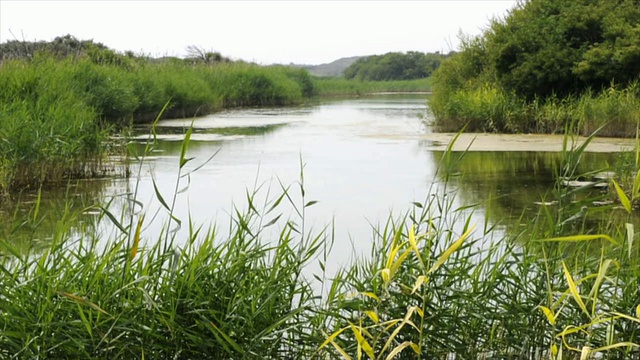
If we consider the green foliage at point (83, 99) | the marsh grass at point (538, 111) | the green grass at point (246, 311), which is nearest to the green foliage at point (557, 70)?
the marsh grass at point (538, 111)

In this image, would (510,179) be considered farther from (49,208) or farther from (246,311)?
(246,311)

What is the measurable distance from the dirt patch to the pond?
0.71ft

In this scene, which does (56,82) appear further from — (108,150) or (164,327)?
(164,327)

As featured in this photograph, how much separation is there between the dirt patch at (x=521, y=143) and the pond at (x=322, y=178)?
216 millimetres

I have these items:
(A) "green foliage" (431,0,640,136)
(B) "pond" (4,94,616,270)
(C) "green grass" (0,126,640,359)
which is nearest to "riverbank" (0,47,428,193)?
(B) "pond" (4,94,616,270)

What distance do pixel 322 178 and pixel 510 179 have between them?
2032 mm

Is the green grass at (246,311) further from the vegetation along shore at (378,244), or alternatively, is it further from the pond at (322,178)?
the pond at (322,178)

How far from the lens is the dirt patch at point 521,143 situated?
12.0 metres

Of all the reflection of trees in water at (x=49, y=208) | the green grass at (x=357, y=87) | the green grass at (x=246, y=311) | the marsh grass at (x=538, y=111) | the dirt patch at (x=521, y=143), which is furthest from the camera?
the green grass at (x=357, y=87)

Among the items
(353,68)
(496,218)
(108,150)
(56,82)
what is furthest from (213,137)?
(353,68)

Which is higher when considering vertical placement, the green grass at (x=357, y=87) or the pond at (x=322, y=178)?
the pond at (x=322, y=178)

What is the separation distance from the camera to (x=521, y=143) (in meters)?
12.9

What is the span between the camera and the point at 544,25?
52.1ft

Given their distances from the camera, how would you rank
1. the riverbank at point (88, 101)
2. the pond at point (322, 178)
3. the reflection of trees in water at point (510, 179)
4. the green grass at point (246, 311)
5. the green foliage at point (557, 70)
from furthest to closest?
the green foliage at point (557, 70) < the riverbank at point (88, 101) < the reflection of trees in water at point (510, 179) < the pond at point (322, 178) < the green grass at point (246, 311)
